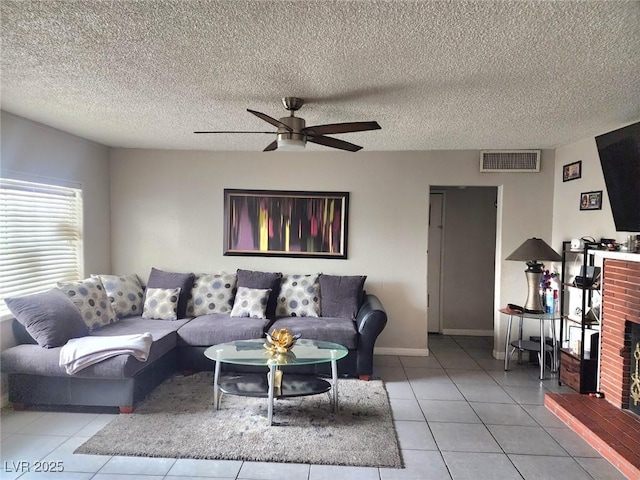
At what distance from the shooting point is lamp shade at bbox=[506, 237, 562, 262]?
394 centimetres

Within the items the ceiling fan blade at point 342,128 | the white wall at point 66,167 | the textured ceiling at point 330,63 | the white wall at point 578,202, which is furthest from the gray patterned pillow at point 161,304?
the white wall at point 578,202

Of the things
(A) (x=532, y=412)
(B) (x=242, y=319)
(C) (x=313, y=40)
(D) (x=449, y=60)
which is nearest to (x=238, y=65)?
(C) (x=313, y=40)

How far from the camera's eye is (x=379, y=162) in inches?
184

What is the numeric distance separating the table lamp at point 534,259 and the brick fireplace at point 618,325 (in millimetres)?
704

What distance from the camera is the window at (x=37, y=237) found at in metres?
3.35

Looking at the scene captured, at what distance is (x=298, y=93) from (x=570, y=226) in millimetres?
3155

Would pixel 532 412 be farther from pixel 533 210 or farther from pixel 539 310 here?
pixel 533 210

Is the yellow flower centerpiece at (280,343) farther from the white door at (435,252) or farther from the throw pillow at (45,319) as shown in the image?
the white door at (435,252)

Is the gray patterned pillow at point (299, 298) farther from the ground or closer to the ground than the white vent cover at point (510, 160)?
closer to the ground

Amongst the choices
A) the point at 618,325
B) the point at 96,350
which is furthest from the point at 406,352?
the point at 96,350

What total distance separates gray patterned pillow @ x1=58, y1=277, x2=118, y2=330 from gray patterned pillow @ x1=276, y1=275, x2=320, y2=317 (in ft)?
5.56

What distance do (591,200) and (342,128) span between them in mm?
2598

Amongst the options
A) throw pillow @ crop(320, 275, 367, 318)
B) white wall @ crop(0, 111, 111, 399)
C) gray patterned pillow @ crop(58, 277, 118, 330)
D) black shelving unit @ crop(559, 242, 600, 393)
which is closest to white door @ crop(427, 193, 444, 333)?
throw pillow @ crop(320, 275, 367, 318)

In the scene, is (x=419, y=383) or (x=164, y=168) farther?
(x=164, y=168)
